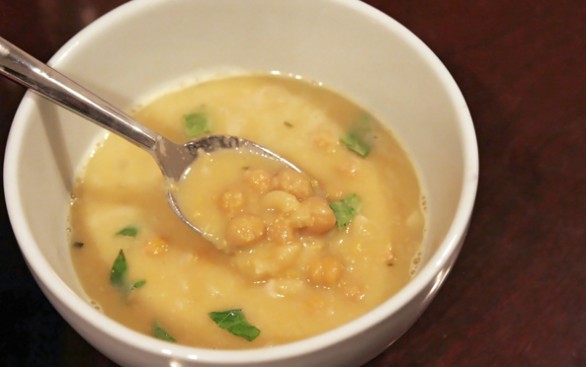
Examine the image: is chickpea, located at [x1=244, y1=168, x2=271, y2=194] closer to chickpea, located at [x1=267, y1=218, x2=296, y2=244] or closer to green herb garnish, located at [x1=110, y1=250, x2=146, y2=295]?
chickpea, located at [x1=267, y1=218, x2=296, y2=244]

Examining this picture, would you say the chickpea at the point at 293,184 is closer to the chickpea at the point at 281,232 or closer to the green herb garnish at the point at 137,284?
the chickpea at the point at 281,232

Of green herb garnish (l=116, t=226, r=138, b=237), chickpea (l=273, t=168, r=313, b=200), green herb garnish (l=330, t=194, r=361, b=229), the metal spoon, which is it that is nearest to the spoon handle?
the metal spoon

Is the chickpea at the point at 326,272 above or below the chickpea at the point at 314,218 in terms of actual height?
below

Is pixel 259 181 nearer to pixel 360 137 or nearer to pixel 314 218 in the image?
pixel 314 218

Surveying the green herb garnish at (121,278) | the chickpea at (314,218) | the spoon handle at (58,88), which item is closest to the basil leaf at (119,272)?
the green herb garnish at (121,278)

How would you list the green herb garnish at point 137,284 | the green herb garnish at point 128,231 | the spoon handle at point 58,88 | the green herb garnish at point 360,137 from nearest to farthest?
the spoon handle at point 58,88 < the green herb garnish at point 137,284 < the green herb garnish at point 128,231 < the green herb garnish at point 360,137

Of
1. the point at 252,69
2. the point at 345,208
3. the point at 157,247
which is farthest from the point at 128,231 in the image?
the point at 252,69

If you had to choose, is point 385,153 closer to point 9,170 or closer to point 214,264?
point 214,264
